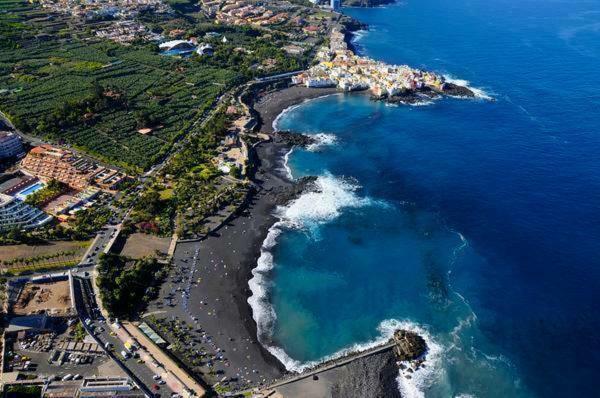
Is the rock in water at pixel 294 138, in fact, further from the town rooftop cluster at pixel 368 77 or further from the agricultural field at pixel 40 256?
the agricultural field at pixel 40 256

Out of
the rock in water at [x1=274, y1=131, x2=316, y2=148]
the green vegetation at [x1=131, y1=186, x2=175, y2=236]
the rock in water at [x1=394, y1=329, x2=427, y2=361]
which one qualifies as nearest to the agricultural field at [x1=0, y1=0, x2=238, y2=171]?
the green vegetation at [x1=131, y1=186, x2=175, y2=236]

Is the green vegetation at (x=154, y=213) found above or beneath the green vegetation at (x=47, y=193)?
beneath

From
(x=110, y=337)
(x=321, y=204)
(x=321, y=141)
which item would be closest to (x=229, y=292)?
(x=110, y=337)

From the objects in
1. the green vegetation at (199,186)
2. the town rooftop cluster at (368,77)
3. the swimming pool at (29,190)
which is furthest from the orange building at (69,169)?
the town rooftop cluster at (368,77)

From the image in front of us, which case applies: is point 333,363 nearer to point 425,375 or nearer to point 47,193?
point 425,375

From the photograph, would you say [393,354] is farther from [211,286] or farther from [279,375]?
[211,286]

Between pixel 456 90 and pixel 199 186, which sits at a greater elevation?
pixel 456 90

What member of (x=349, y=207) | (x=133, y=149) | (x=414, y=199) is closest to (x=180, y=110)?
(x=133, y=149)

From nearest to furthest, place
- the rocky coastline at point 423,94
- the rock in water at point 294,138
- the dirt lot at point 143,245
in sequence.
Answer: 1. the dirt lot at point 143,245
2. the rock in water at point 294,138
3. the rocky coastline at point 423,94
